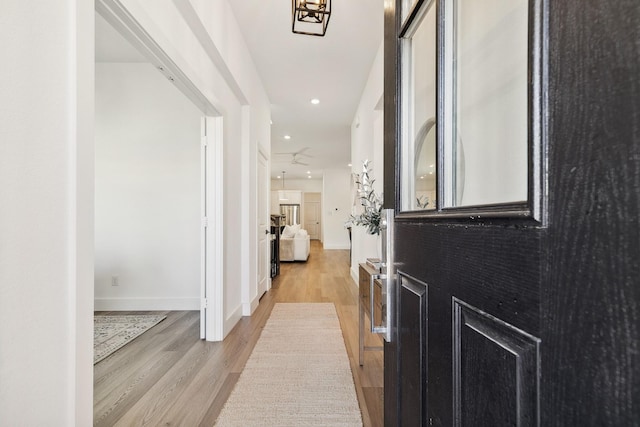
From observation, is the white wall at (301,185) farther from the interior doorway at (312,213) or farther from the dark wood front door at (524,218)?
the dark wood front door at (524,218)

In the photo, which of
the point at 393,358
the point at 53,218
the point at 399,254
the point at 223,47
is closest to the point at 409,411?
the point at 393,358

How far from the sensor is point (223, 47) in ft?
8.09

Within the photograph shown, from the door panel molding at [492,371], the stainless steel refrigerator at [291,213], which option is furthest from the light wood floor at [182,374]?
the stainless steel refrigerator at [291,213]

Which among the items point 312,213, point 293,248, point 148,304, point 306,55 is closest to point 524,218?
point 306,55

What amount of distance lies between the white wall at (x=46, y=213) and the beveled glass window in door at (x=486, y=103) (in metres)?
1.18

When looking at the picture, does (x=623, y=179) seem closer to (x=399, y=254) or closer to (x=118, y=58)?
(x=399, y=254)

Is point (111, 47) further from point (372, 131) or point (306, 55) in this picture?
point (372, 131)

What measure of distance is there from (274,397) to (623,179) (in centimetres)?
205

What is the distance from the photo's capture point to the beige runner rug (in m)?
1.66

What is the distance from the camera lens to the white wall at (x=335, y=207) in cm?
1072

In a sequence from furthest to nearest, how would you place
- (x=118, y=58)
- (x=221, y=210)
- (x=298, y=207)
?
1. (x=298, y=207)
2. (x=118, y=58)
3. (x=221, y=210)

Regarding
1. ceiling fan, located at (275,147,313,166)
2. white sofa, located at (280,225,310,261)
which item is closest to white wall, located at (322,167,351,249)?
ceiling fan, located at (275,147,313,166)

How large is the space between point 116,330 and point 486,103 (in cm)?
363

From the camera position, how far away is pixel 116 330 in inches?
116
